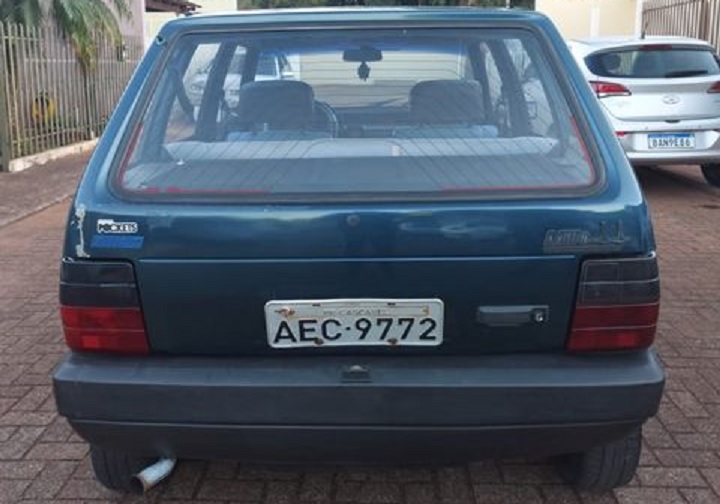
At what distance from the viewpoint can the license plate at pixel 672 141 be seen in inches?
322

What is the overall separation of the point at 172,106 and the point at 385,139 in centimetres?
72

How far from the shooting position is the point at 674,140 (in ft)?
26.9

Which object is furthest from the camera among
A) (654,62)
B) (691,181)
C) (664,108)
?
(691,181)

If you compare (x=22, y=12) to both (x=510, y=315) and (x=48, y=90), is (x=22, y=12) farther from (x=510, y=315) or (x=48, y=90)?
(x=510, y=315)

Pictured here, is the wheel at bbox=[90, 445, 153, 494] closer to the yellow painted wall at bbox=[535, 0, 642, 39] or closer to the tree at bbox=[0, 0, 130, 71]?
the tree at bbox=[0, 0, 130, 71]

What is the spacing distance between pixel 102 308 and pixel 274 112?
869mm

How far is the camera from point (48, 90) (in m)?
11.5

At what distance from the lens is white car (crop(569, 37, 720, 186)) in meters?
8.14

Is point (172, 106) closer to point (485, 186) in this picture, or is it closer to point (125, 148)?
point (125, 148)

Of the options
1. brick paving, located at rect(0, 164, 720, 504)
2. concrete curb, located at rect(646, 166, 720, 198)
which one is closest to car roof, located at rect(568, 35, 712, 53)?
concrete curb, located at rect(646, 166, 720, 198)

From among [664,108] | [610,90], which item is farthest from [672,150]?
[610,90]

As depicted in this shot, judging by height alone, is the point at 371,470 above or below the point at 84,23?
below

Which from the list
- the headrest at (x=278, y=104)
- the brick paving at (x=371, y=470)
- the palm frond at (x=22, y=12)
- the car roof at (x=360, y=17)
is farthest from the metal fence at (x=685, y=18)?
the headrest at (x=278, y=104)

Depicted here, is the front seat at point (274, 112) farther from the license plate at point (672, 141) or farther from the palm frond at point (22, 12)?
the palm frond at point (22, 12)
